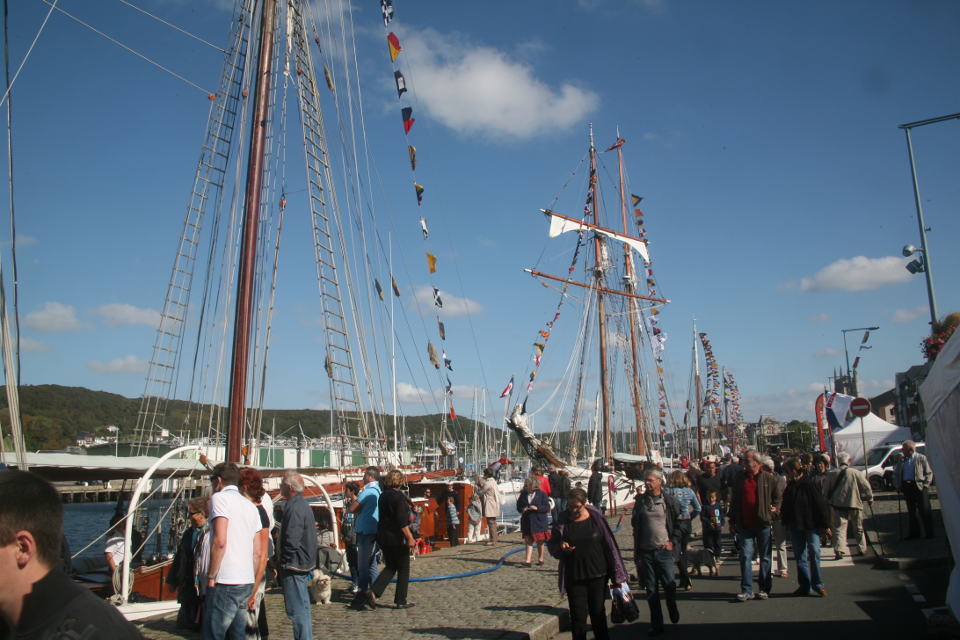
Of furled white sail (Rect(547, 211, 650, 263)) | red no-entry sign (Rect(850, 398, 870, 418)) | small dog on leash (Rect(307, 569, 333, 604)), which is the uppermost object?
furled white sail (Rect(547, 211, 650, 263))

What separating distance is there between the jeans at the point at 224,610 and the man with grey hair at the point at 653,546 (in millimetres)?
4346

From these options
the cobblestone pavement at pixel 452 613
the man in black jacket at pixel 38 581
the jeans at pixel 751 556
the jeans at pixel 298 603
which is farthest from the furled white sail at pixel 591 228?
the man in black jacket at pixel 38 581

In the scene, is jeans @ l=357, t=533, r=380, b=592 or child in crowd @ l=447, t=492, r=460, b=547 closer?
jeans @ l=357, t=533, r=380, b=592

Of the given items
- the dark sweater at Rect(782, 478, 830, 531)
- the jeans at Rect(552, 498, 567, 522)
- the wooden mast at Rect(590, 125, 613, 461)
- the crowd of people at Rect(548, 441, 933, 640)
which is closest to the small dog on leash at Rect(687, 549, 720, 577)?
the crowd of people at Rect(548, 441, 933, 640)

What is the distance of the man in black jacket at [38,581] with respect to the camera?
1.89 meters

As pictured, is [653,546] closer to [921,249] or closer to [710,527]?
[710,527]

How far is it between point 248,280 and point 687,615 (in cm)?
887

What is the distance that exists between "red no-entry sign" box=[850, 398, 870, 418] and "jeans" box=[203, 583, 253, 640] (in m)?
13.8

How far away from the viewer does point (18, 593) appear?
6.55 ft

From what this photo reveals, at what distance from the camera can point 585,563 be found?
701 centimetres

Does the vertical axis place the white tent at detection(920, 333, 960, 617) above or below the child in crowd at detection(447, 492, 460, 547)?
above

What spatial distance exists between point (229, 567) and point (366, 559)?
4243 millimetres

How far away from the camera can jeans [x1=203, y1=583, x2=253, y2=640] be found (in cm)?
557

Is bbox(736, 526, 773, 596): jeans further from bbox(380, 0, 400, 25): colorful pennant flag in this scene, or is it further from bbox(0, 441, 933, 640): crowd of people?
bbox(380, 0, 400, 25): colorful pennant flag
